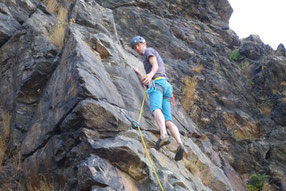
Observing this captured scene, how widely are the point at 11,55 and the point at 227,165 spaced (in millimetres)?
6054

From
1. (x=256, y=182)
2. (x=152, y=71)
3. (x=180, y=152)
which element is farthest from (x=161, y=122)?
(x=256, y=182)

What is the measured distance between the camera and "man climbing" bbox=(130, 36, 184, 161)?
17.6 feet

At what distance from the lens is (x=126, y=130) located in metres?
4.98

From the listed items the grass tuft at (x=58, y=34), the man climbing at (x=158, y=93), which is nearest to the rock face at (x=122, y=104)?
the grass tuft at (x=58, y=34)

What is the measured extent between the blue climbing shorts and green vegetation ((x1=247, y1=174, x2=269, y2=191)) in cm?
358

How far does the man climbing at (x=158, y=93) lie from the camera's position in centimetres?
537

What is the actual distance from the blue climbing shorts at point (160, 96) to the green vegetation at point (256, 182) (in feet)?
11.7

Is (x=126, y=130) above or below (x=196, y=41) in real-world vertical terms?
below

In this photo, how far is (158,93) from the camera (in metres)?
5.79

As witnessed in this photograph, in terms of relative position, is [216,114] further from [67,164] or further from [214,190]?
[67,164]

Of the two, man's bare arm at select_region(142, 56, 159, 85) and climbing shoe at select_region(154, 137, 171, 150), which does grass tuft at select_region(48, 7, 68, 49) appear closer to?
man's bare arm at select_region(142, 56, 159, 85)

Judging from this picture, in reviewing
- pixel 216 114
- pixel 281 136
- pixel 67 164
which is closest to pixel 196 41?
pixel 216 114

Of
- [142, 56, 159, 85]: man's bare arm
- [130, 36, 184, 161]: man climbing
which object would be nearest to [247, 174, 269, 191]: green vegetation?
[130, 36, 184, 161]: man climbing

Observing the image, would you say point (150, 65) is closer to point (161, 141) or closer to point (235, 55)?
point (161, 141)
